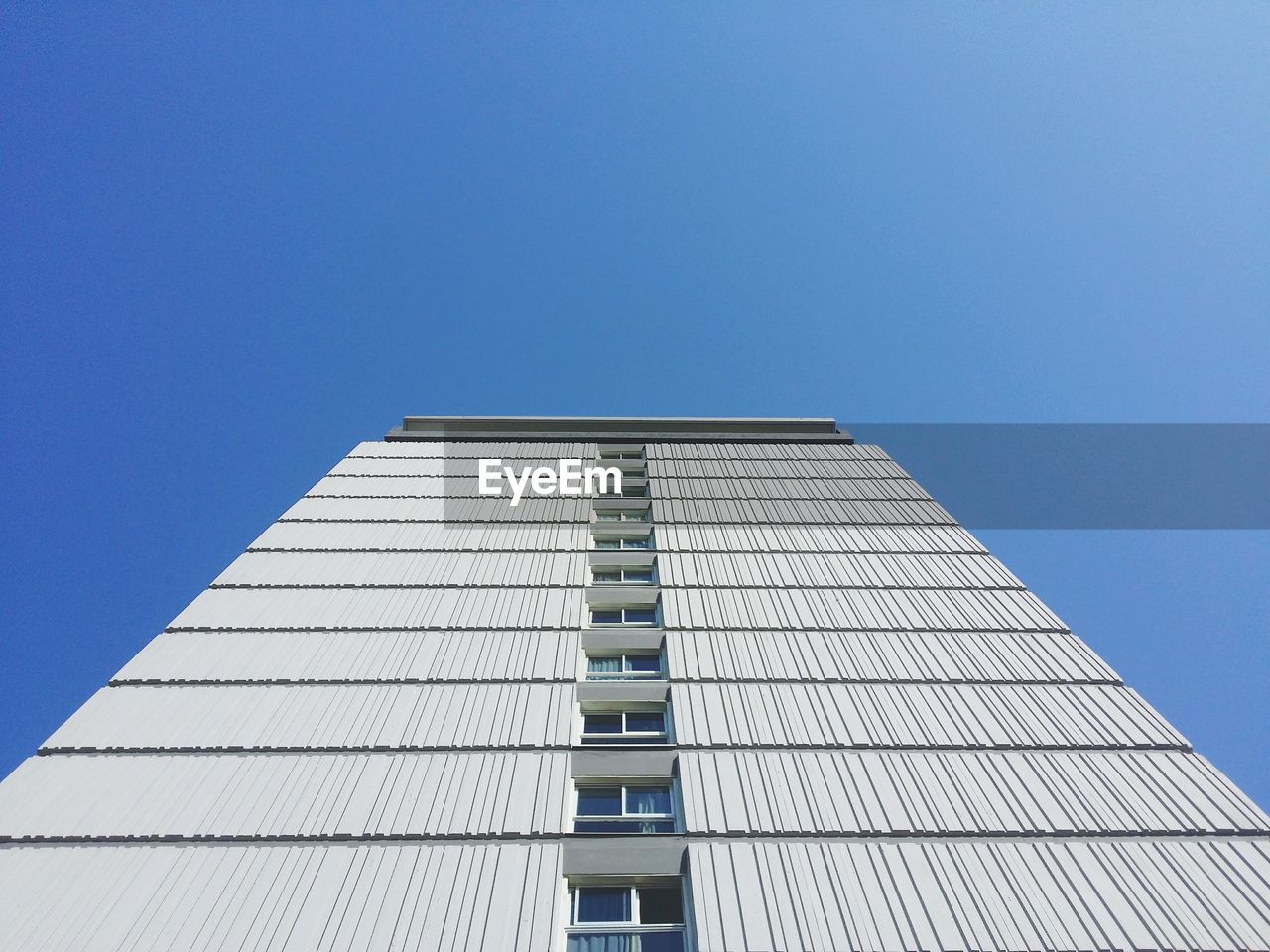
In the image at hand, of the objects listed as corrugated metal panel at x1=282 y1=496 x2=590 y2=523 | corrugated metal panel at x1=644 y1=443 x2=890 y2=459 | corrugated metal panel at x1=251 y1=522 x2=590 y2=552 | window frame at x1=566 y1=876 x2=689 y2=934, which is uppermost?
corrugated metal panel at x1=644 y1=443 x2=890 y2=459

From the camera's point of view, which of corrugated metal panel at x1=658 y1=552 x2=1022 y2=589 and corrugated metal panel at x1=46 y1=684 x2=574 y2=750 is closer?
corrugated metal panel at x1=46 y1=684 x2=574 y2=750

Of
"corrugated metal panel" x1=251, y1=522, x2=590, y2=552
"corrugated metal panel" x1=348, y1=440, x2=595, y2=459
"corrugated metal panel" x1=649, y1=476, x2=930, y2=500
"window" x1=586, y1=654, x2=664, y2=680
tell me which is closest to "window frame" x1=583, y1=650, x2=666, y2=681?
"window" x1=586, y1=654, x2=664, y2=680

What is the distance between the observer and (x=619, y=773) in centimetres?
1163

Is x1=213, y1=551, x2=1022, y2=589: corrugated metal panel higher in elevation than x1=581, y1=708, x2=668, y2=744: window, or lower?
higher

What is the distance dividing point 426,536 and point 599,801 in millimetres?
10260

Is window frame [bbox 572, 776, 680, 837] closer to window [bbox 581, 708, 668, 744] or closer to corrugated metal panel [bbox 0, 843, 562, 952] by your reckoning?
window [bbox 581, 708, 668, 744]

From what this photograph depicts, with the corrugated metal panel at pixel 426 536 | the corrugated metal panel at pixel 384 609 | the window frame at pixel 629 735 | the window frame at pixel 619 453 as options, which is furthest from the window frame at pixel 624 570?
the window frame at pixel 619 453

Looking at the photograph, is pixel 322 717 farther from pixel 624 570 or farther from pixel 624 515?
pixel 624 515

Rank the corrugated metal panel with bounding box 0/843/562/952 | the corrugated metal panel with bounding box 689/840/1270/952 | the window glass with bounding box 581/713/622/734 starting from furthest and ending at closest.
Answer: the window glass with bounding box 581/713/622/734
the corrugated metal panel with bounding box 689/840/1270/952
the corrugated metal panel with bounding box 0/843/562/952

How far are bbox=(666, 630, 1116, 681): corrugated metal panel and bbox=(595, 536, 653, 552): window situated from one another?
5.08 m

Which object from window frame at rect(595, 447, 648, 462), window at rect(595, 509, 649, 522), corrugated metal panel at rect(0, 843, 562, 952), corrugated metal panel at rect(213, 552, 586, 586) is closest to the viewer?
corrugated metal panel at rect(0, 843, 562, 952)

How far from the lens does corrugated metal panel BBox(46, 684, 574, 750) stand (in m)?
12.1

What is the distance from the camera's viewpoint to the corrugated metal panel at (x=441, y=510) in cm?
2070

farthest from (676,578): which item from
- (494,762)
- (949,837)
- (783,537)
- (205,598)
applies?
(205,598)
